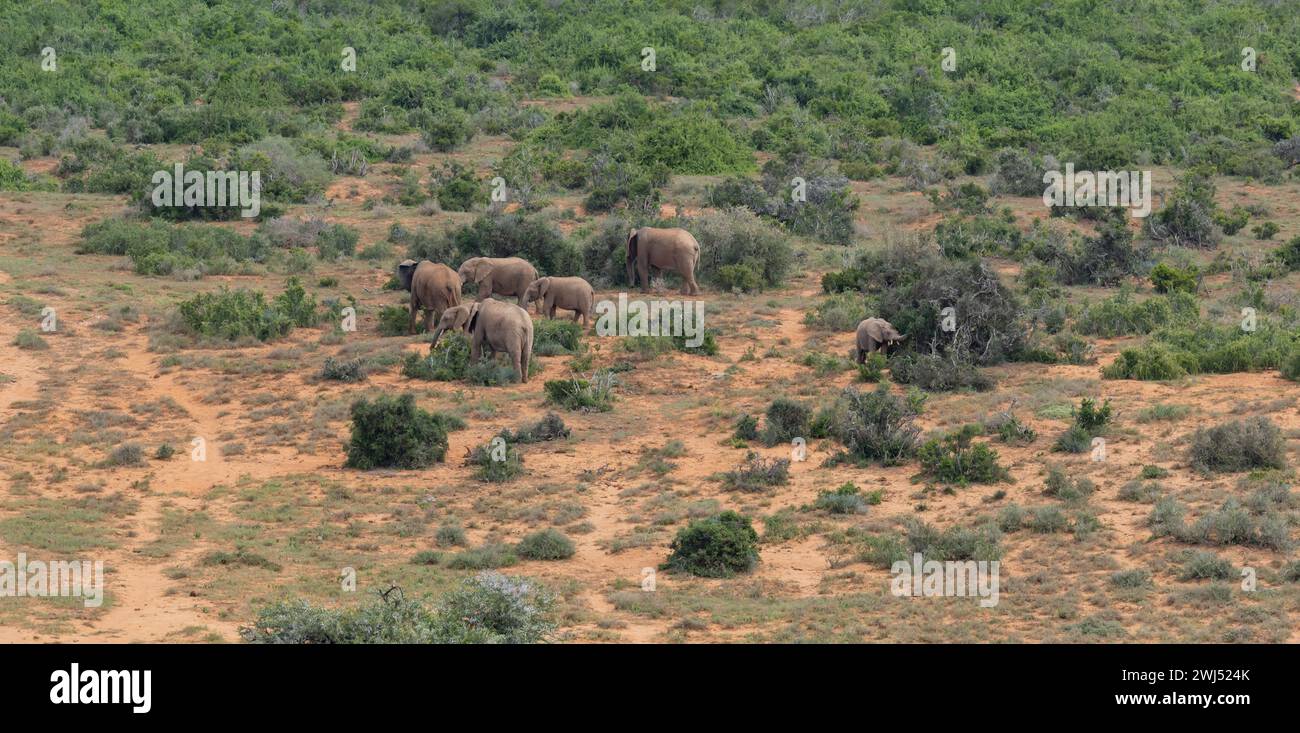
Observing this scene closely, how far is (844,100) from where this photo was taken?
4738 centimetres

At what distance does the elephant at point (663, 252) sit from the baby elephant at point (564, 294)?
249 centimetres

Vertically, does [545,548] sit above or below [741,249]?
below

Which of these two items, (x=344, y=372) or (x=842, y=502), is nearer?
(x=842, y=502)

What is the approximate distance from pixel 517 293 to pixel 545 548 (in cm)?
1037

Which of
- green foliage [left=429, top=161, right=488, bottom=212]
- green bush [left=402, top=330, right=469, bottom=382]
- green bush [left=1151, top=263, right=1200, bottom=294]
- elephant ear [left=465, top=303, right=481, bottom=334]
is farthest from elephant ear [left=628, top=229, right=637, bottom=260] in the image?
green bush [left=1151, top=263, right=1200, bottom=294]

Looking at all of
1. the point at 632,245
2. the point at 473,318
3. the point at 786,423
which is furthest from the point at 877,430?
the point at 632,245

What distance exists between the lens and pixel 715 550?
638 inches

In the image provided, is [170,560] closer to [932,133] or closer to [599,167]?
[599,167]

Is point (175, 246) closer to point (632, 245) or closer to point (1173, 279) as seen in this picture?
point (632, 245)

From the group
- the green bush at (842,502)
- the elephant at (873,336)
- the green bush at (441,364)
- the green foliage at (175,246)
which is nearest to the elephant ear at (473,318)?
the green bush at (441,364)

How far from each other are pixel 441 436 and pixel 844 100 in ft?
96.6

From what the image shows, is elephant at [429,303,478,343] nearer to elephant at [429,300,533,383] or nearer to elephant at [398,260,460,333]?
elephant at [429,300,533,383]

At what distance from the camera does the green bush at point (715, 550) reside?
16156 mm

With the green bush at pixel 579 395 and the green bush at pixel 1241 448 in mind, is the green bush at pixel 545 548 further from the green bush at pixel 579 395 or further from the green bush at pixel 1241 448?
the green bush at pixel 1241 448
